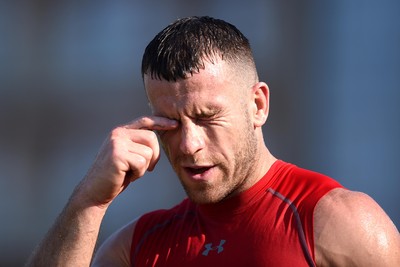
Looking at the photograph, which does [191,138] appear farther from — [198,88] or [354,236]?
[354,236]

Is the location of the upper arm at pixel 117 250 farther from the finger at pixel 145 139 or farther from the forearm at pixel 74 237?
the finger at pixel 145 139

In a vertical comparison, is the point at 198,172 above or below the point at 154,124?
below

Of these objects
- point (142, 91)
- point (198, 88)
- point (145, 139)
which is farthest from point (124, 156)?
point (142, 91)

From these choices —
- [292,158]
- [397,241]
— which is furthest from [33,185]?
[397,241]

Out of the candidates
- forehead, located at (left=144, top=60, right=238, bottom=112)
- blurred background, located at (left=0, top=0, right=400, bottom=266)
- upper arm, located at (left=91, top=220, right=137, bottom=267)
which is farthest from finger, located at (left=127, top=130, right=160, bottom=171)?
blurred background, located at (left=0, top=0, right=400, bottom=266)

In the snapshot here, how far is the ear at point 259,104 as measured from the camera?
3.24 metres

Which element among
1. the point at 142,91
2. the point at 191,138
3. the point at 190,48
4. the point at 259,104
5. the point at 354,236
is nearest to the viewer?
the point at 354,236

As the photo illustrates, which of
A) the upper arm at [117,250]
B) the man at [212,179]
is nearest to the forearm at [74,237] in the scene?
the man at [212,179]

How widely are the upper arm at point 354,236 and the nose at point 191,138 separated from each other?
1.48 ft

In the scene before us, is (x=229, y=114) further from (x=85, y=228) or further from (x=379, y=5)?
(x=379, y=5)

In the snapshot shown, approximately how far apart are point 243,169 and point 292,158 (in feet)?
12.8

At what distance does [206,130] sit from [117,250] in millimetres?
648

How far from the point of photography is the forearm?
3131 mm

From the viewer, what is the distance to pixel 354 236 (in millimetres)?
2824
